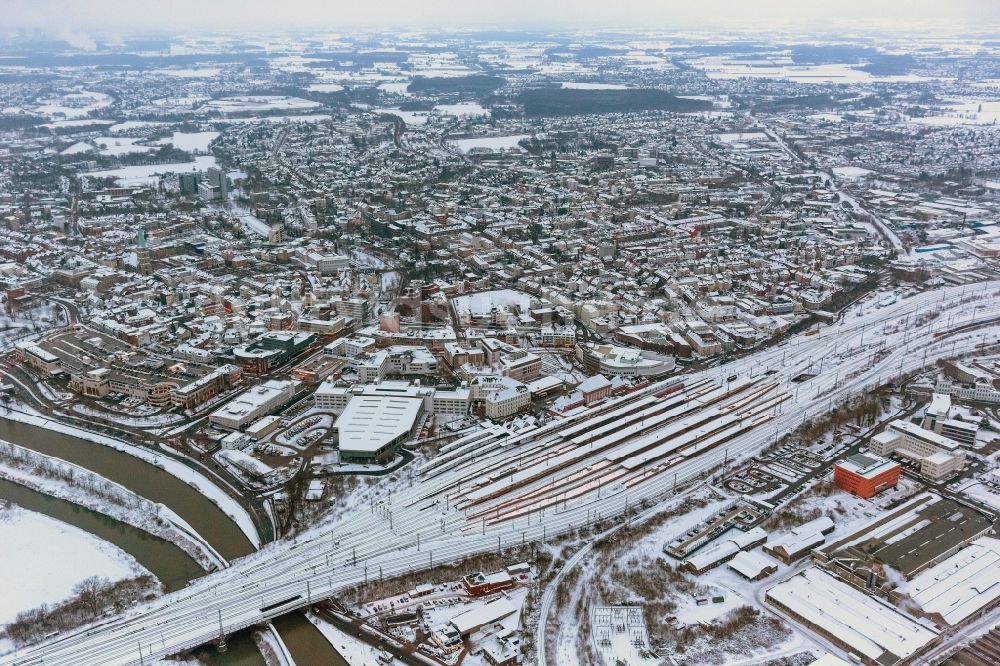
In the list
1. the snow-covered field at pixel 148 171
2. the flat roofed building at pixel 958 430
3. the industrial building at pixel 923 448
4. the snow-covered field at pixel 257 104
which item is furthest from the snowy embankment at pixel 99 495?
the snow-covered field at pixel 257 104

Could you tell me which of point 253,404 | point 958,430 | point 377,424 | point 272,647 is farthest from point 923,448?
point 253,404

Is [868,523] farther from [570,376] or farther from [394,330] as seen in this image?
[394,330]

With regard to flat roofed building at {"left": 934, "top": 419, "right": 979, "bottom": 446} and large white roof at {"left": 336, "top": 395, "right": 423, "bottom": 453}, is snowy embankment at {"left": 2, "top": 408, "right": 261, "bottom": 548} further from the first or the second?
flat roofed building at {"left": 934, "top": 419, "right": 979, "bottom": 446}

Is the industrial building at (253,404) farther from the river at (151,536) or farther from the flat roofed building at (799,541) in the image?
the flat roofed building at (799,541)

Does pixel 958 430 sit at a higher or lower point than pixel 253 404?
lower

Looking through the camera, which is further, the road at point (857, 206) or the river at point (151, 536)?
the road at point (857, 206)

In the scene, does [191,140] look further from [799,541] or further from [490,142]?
[799,541]
